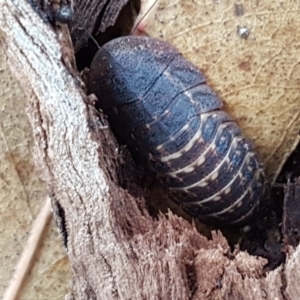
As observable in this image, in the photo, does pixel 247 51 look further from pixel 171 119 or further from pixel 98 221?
pixel 98 221

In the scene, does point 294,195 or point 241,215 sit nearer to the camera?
point 294,195

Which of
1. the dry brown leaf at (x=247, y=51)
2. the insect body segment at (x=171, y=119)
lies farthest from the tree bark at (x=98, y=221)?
the dry brown leaf at (x=247, y=51)

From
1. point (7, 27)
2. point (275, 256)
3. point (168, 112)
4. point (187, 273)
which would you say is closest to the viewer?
point (187, 273)

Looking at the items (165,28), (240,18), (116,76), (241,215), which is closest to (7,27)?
(116,76)

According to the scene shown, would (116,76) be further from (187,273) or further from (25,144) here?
(187,273)

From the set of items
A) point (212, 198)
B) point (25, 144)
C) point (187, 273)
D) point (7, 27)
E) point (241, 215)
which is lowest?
point (241, 215)

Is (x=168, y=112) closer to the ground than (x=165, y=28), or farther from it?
closer to the ground

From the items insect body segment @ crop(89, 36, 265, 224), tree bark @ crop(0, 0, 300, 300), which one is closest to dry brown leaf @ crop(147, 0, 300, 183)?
insect body segment @ crop(89, 36, 265, 224)
